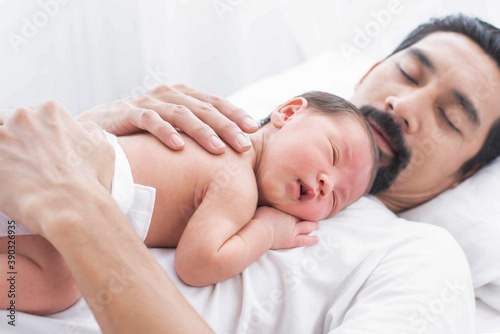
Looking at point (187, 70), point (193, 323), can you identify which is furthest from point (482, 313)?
point (187, 70)

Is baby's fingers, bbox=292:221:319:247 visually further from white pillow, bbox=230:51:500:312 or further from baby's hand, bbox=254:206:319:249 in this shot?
white pillow, bbox=230:51:500:312

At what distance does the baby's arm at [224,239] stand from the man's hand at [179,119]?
0.60ft

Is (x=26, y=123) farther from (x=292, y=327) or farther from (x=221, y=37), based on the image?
(x=221, y=37)

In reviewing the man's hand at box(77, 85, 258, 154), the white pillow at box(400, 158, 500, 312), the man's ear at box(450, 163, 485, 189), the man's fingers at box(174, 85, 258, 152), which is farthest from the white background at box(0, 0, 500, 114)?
the white pillow at box(400, 158, 500, 312)

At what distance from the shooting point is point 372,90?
2.05m

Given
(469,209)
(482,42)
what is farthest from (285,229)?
(482,42)

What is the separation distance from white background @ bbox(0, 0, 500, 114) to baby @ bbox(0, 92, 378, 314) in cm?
110

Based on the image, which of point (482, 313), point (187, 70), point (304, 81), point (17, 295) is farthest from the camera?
point (187, 70)

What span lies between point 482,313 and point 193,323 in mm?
1195

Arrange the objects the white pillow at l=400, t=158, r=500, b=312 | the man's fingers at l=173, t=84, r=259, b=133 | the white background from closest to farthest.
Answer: the man's fingers at l=173, t=84, r=259, b=133
the white pillow at l=400, t=158, r=500, b=312
the white background

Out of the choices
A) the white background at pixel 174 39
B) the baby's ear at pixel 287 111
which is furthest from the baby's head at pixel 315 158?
the white background at pixel 174 39

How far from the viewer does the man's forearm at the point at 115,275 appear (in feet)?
3.10

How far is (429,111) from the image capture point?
192 cm

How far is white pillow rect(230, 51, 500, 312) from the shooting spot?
1.76 meters
